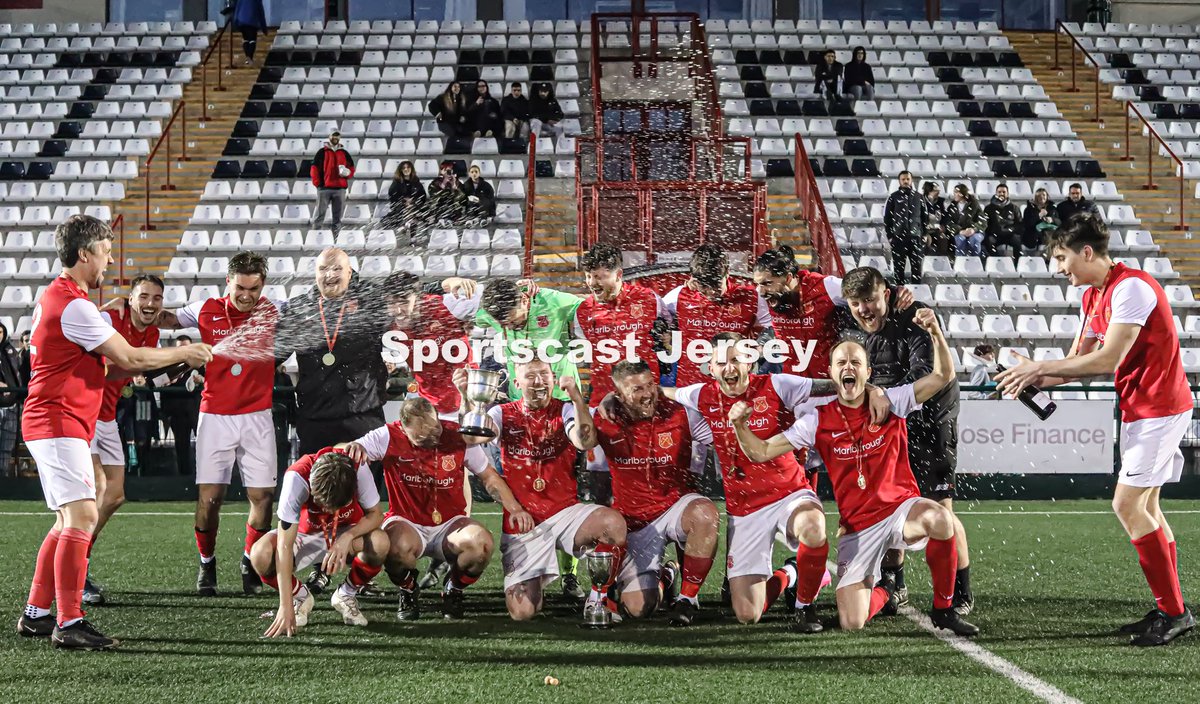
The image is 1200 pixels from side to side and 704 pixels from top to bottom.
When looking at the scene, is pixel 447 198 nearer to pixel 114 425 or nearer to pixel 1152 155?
pixel 114 425

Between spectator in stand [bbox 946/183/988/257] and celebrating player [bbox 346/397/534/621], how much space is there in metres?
11.1

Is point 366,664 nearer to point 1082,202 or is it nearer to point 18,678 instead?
point 18,678

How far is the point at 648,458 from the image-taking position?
6.21m

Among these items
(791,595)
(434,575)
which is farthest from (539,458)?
(791,595)

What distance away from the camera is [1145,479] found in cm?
534

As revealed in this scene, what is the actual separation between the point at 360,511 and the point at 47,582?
1422mm

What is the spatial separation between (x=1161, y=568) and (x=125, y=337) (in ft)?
18.0

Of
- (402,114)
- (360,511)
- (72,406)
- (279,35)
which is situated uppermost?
(279,35)

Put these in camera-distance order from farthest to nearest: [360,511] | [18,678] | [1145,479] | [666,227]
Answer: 1. [666,227]
2. [360,511]
3. [1145,479]
4. [18,678]

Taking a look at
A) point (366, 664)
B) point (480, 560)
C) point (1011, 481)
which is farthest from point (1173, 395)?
point (1011, 481)

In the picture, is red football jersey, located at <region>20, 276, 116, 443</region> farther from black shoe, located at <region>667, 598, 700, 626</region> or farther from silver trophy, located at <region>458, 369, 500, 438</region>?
black shoe, located at <region>667, 598, 700, 626</region>

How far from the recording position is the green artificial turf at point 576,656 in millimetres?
4449

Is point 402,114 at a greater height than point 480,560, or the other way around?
point 402,114

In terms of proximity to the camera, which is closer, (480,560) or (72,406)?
(72,406)
